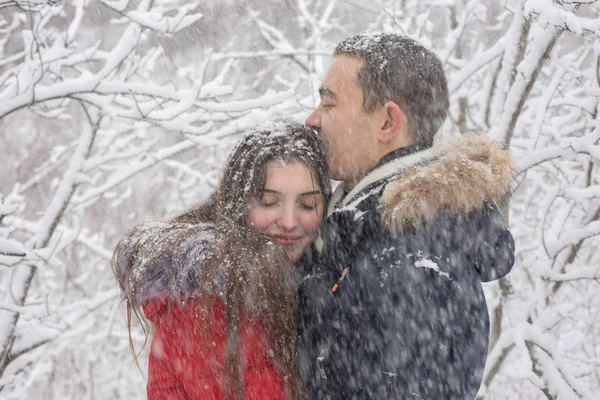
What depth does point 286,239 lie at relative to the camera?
2.54 m

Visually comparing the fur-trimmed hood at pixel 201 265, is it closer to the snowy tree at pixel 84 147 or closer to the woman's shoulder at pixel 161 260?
the woman's shoulder at pixel 161 260

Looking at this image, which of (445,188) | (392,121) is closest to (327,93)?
(392,121)

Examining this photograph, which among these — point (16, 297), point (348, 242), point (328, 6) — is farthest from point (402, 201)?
point (328, 6)

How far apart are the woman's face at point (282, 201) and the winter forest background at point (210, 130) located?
0.80 metres

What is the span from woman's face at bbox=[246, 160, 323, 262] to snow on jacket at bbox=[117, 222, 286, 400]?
1.36ft

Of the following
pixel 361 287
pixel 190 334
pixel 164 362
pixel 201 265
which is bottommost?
pixel 164 362

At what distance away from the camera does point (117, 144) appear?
5324mm

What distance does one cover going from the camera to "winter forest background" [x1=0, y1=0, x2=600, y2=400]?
127 inches

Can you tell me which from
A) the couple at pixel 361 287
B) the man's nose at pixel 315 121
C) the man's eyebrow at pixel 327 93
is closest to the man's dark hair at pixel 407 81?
the couple at pixel 361 287

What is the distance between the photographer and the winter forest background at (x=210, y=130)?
3236mm

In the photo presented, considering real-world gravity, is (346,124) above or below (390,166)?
above

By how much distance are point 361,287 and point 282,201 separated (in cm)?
64

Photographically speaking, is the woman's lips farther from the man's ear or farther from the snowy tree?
the snowy tree

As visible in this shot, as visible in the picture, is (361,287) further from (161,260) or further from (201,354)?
(161,260)
